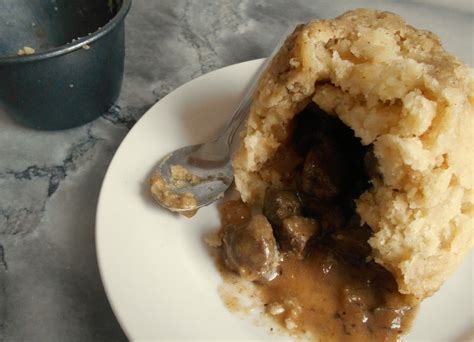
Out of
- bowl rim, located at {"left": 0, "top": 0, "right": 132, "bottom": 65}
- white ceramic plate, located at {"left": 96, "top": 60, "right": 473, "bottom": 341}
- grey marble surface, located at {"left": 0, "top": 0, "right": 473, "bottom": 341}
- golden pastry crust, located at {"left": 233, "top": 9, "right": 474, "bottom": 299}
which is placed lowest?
grey marble surface, located at {"left": 0, "top": 0, "right": 473, "bottom": 341}

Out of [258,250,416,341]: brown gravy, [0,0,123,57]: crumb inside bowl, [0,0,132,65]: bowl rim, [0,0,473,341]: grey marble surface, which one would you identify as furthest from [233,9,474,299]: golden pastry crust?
[0,0,123,57]: crumb inside bowl

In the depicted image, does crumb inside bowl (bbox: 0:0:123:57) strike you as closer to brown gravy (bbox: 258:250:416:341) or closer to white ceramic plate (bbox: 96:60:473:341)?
white ceramic plate (bbox: 96:60:473:341)

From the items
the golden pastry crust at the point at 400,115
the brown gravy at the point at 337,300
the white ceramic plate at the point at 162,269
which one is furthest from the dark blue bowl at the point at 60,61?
the brown gravy at the point at 337,300

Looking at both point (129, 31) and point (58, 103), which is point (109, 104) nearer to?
point (58, 103)

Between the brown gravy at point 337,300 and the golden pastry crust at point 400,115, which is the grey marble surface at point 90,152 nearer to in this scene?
the brown gravy at point 337,300

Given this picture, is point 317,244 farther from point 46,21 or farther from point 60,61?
point 46,21
